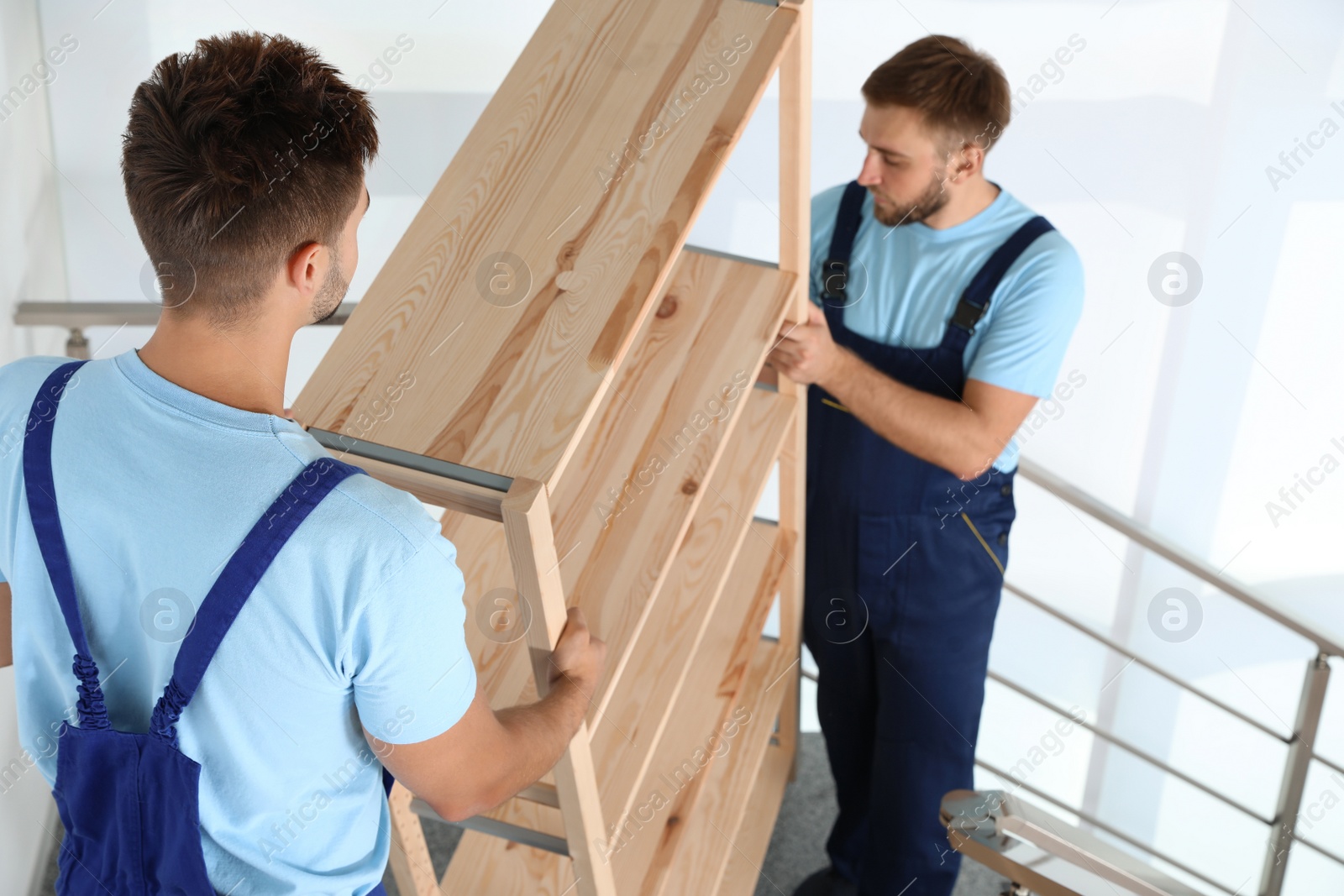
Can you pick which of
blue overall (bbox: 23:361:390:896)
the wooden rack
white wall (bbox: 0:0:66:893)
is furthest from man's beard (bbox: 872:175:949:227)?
white wall (bbox: 0:0:66:893)

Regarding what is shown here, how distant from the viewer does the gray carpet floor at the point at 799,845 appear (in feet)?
7.57

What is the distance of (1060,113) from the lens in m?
2.28

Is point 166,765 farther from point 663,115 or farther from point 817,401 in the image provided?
point 817,401

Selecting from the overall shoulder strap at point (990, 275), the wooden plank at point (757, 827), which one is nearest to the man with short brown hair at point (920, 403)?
the overall shoulder strap at point (990, 275)

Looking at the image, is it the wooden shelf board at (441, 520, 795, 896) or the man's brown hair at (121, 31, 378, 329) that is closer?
the man's brown hair at (121, 31, 378, 329)

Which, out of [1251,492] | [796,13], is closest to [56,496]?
[796,13]

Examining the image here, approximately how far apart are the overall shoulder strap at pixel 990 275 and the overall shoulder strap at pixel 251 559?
1.22m

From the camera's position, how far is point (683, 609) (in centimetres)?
152

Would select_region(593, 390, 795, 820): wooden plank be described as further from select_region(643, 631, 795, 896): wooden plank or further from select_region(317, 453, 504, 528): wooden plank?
select_region(317, 453, 504, 528): wooden plank

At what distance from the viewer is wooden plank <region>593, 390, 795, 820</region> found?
4.41ft

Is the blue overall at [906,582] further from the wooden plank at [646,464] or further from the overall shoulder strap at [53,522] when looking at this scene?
the overall shoulder strap at [53,522]

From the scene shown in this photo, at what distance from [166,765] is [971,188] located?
1.50 metres

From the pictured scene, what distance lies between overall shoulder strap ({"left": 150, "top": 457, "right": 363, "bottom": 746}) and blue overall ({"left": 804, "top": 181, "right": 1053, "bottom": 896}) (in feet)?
3.98

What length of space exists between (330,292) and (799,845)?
1963 mm
